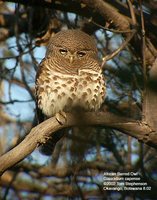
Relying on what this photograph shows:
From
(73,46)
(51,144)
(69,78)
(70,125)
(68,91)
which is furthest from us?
(73,46)

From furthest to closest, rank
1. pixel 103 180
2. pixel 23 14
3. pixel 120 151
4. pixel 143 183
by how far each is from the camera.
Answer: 1. pixel 23 14
2. pixel 120 151
3. pixel 103 180
4. pixel 143 183

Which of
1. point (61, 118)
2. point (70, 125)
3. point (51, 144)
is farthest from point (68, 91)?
point (70, 125)

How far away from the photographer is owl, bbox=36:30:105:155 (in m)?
5.16

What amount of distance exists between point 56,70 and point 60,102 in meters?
0.37

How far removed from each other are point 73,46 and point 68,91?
2.33 feet

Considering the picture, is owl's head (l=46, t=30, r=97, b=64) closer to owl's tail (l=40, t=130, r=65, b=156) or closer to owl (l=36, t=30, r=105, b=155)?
owl (l=36, t=30, r=105, b=155)

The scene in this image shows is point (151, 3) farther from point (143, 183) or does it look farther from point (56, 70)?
point (143, 183)

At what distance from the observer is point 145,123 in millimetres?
4148

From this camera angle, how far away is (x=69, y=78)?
525cm

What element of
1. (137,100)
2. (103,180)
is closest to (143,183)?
(103,180)

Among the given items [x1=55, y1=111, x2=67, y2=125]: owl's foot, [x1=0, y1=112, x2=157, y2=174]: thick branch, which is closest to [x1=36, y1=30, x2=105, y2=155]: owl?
[x1=55, y1=111, x2=67, y2=125]: owl's foot

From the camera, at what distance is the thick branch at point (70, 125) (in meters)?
3.93

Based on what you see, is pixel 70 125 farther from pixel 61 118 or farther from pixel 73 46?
pixel 73 46

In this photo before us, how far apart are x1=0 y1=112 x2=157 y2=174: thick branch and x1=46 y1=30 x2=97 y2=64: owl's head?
1541 millimetres
